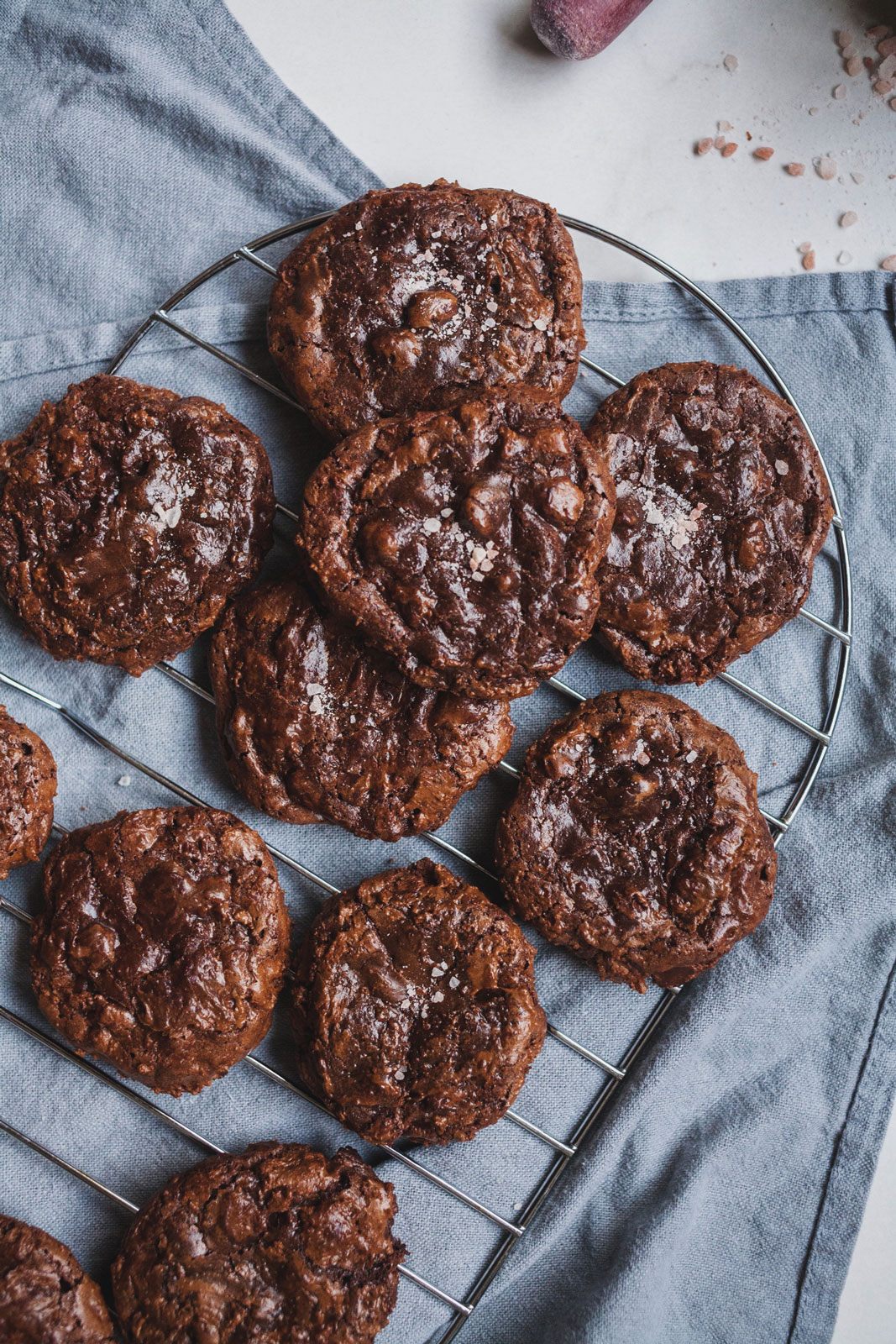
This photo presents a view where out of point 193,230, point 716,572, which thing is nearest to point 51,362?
point 193,230

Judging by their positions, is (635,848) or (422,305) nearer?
(422,305)

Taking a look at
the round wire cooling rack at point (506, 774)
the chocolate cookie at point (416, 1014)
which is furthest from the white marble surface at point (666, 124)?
the chocolate cookie at point (416, 1014)

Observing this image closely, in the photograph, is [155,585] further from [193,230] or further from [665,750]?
[665,750]

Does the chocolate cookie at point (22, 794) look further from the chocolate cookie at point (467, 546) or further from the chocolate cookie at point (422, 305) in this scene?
the chocolate cookie at point (422, 305)

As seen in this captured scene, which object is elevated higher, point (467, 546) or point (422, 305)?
point (422, 305)

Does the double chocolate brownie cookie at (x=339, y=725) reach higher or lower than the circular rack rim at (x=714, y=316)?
lower

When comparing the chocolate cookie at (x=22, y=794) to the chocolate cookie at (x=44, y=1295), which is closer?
the chocolate cookie at (x=44, y=1295)

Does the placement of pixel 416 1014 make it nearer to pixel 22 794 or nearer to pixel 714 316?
pixel 22 794

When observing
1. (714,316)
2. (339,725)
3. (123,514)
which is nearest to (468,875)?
(339,725)
